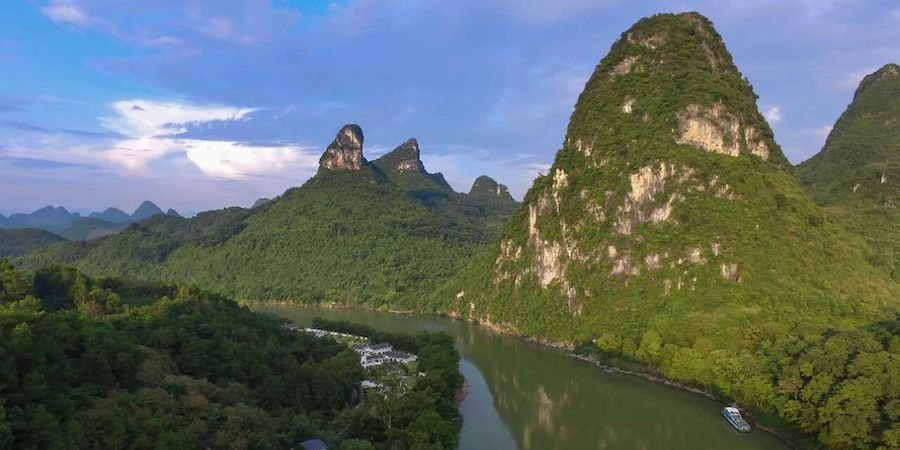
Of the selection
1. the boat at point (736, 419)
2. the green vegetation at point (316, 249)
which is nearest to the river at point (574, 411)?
the boat at point (736, 419)

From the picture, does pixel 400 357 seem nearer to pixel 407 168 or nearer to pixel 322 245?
pixel 322 245

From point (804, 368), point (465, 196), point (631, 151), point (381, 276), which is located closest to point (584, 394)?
point (804, 368)

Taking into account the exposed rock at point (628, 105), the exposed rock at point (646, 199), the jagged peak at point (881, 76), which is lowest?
the exposed rock at point (646, 199)

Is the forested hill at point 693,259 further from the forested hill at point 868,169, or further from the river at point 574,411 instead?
the forested hill at point 868,169

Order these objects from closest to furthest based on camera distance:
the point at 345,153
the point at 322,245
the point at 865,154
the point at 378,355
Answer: the point at 378,355
the point at 865,154
the point at 322,245
the point at 345,153

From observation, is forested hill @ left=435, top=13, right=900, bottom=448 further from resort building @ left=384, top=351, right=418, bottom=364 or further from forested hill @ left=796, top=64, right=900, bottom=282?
resort building @ left=384, top=351, right=418, bottom=364

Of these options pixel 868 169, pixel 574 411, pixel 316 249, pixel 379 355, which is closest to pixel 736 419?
pixel 574 411
